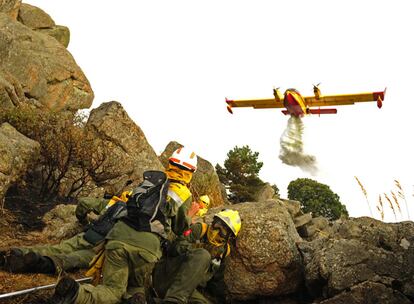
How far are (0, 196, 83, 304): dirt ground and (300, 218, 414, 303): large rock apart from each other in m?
3.94

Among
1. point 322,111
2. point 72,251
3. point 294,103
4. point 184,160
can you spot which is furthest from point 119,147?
point 322,111

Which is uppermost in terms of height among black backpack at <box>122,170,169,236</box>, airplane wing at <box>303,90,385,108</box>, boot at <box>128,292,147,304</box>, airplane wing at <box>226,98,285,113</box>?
airplane wing at <box>303,90,385,108</box>

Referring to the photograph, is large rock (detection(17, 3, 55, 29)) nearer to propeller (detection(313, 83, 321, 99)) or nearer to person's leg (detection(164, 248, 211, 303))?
propeller (detection(313, 83, 321, 99))

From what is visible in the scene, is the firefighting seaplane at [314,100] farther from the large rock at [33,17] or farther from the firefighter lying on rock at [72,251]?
the firefighter lying on rock at [72,251]

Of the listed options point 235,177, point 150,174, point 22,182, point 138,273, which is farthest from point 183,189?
point 235,177

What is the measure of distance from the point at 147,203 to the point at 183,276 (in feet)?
4.57

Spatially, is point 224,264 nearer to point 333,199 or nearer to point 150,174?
point 150,174

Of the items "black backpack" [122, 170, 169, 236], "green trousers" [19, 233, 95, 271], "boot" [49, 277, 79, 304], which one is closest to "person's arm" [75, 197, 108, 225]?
"green trousers" [19, 233, 95, 271]

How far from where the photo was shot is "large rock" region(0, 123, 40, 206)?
8578 millimetres

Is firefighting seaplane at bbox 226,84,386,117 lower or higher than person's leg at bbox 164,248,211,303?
higher

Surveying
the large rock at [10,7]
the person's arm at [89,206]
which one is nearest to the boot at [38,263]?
the person's arm at [89,206]

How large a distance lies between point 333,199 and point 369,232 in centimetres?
3100

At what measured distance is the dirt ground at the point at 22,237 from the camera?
19.0 ft

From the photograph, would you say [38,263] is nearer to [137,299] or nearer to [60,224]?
[137,299]
